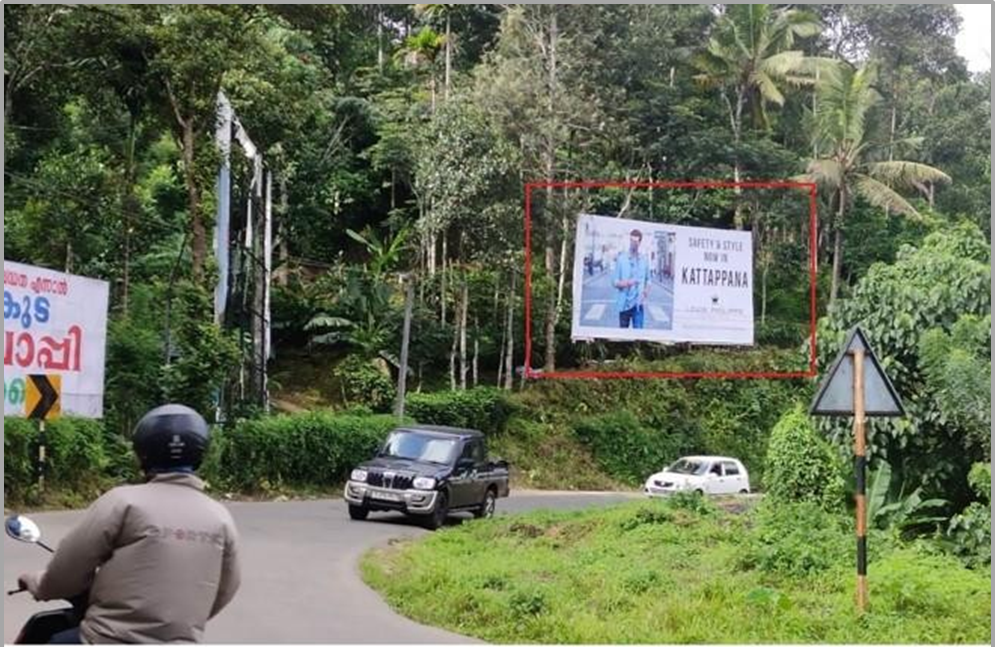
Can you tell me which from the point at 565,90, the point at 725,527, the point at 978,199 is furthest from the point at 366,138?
the point at 725,527

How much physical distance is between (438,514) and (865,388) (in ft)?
28.3

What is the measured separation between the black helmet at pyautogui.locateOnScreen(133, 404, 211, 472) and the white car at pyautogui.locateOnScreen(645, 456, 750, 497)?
19869mm

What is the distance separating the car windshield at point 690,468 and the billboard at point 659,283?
25.2ft

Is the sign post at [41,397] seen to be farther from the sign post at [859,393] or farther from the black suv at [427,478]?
the sign post at [859,393]

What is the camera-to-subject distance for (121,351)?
18.7 meters

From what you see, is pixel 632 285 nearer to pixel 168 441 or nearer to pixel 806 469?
pixel 806 469

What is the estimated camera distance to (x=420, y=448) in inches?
655

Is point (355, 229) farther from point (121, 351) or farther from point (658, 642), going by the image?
point (658, 642)

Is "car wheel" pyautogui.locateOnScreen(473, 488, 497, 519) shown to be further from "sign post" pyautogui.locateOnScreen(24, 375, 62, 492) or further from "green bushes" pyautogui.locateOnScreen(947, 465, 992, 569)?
"green bushes" pyautogui.locateOnScreen(947, 465, 992, 569)

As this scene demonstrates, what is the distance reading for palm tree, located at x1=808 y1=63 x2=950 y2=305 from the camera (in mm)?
28984

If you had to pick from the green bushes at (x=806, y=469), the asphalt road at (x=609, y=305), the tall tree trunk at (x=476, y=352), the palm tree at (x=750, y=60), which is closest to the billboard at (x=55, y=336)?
the asphalt road at (x=609, y=305)

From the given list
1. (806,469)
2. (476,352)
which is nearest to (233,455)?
(476,352)

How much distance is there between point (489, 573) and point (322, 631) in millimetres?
2384

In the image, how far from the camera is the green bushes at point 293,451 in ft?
65.5
